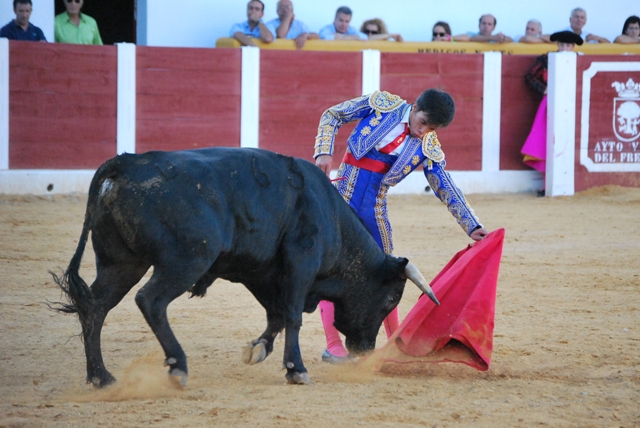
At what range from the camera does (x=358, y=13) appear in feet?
32.8

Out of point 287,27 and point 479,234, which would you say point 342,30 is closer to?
point 287,27

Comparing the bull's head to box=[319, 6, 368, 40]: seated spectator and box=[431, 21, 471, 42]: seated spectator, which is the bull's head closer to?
box=[319, 6, 368, 40]: seated spectator

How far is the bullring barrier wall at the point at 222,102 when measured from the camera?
775 centimetres

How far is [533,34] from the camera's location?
961cm

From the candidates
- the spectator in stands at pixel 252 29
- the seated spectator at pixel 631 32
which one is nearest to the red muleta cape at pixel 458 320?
the spectator in stands at pixel 252 29

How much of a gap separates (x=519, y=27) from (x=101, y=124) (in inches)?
203

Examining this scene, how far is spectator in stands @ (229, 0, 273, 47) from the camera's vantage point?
27.5ft

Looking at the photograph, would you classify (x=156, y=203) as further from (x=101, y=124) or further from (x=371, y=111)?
(x=101, y=124)

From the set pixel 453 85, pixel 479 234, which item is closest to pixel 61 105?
pixel 453 85

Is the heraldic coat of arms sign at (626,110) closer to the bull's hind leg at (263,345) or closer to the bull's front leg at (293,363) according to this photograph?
the bull's hind leg at (263,345)

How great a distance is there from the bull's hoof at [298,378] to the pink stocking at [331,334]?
0.51 metres

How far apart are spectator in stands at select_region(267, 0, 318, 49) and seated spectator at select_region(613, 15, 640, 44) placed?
3416 mm

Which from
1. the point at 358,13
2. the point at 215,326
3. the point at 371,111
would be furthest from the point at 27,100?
the point at 371,111

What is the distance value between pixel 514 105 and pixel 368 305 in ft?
20.5
